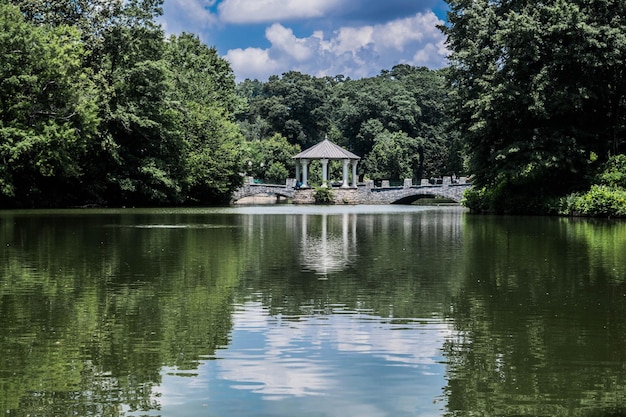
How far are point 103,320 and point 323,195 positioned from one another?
6844 cm

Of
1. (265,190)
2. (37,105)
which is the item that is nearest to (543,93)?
(37,105)

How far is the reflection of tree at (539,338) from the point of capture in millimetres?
6781

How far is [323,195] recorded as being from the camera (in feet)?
257

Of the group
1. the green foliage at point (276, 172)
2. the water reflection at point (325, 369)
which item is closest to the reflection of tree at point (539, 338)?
the water reflection at point (325, 369)

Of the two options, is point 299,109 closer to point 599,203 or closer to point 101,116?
point 101,116

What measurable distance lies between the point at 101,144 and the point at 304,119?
59.2m

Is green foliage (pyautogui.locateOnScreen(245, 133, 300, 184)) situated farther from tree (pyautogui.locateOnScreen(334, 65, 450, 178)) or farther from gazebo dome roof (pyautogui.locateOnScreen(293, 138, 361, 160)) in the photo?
tree (pyautogui.locateOnScreen(334, 65, 450, 178))

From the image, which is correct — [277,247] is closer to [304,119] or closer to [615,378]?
[615,378]

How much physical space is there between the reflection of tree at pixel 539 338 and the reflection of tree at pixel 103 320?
2590 millimetres

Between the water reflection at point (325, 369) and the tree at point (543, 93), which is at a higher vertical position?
the tree at point (543, 93)

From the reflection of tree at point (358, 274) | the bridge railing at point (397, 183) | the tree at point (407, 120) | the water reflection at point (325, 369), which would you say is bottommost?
the water reflection at point (325, 369)

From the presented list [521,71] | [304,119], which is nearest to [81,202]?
[521,71]

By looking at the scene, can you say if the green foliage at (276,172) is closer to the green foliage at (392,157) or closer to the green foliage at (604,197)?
the green foliage at (392,157)

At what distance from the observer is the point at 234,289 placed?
1282 cm
